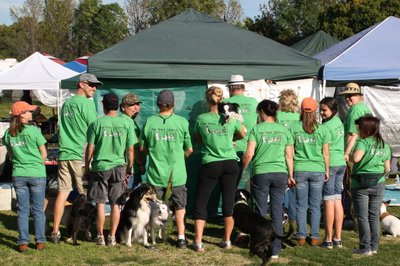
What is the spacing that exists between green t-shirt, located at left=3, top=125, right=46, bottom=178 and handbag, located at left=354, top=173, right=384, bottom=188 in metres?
3.37

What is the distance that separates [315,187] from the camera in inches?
265

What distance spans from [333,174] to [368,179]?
73cm

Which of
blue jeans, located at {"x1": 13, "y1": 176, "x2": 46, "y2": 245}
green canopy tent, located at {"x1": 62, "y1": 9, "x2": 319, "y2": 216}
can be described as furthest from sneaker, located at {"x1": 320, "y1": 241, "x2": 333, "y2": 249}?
blue jeans, located at {"x1": 13, "y1": 176, "x2": 46, "y2": 245}

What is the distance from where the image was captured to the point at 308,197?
6.85 meters

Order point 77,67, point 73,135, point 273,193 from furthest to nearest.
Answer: point 77,67 < point 73,135 < point 273,193

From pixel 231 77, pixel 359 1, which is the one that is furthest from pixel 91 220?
pixel 359 1

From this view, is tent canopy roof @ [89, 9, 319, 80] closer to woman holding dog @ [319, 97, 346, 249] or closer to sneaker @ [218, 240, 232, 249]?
woman holding dog @ [319, 97, 346, 249]

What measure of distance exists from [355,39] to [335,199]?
409 cm

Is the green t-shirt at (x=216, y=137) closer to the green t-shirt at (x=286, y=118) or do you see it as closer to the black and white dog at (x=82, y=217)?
the green t-shirt at (x=286, y=118)

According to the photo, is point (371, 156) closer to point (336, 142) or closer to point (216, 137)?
point (336, 142)

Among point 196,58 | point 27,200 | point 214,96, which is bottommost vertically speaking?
point 27,200

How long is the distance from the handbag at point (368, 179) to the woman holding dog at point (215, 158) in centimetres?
131

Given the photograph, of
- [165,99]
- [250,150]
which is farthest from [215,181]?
[165,99]

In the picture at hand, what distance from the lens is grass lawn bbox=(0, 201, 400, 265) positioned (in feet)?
20.2
